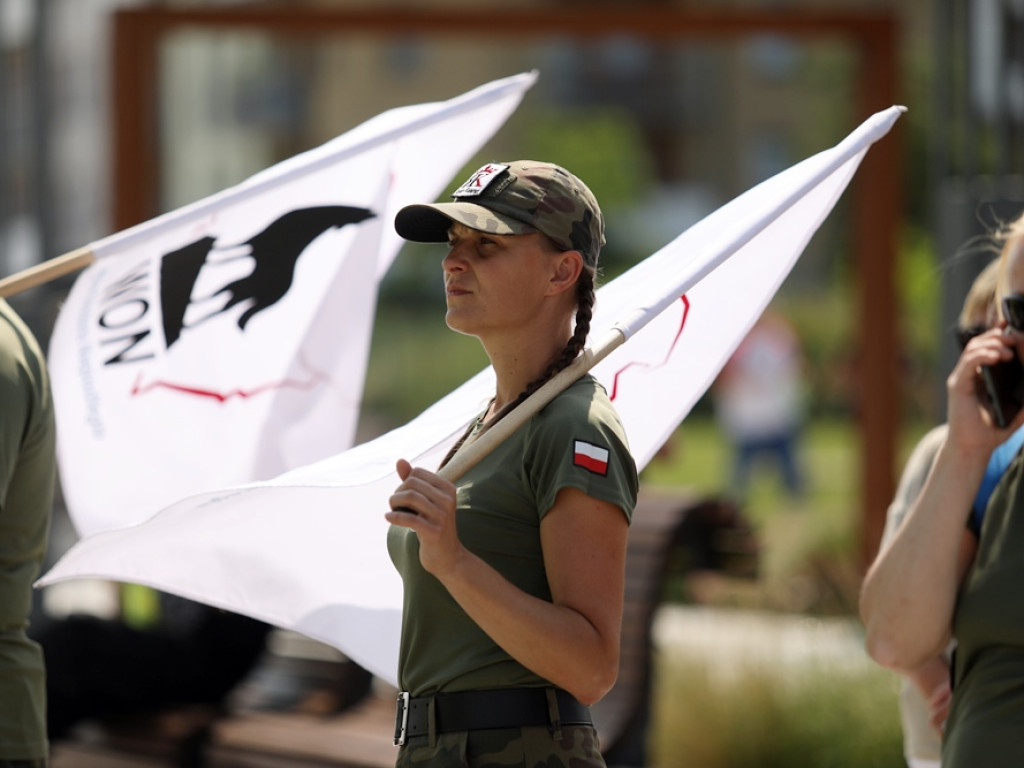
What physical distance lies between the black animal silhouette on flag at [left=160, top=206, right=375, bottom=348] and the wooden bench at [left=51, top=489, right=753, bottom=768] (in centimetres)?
178

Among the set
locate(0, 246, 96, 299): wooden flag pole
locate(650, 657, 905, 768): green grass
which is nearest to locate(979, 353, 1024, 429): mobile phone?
locate(0, 246, 96, 299): wooden flag pole

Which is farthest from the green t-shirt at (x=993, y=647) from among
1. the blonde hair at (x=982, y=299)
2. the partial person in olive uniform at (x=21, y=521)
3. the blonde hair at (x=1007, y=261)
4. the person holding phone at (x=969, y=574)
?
the partial person in olive uniform at (x=21, y=521)

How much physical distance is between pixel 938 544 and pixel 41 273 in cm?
184

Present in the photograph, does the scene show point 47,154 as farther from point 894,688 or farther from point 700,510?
point 894,688

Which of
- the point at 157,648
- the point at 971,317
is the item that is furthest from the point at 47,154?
the point at 971,317

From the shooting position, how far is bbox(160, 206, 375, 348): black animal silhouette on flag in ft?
12.4

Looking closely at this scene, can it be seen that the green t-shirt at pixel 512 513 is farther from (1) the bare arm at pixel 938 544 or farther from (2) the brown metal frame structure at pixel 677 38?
(2) the brown metal frame structure at pixel 677 38

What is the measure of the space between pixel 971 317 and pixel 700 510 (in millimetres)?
2457

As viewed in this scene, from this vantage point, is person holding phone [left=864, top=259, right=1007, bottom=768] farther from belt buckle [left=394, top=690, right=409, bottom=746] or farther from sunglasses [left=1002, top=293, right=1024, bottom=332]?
belt buckle [left=394, top=690, right=409, bottom=746]

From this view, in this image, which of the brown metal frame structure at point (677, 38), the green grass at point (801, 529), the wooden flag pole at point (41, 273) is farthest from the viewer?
the brown metal frame structure at point (677, 38)

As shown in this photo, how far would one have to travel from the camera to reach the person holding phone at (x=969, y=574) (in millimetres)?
2793

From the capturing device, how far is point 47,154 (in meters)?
6.59

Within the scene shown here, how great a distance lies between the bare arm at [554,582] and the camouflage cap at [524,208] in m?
0.41

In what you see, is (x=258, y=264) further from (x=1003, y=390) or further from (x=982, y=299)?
(x=1003, y=390)
